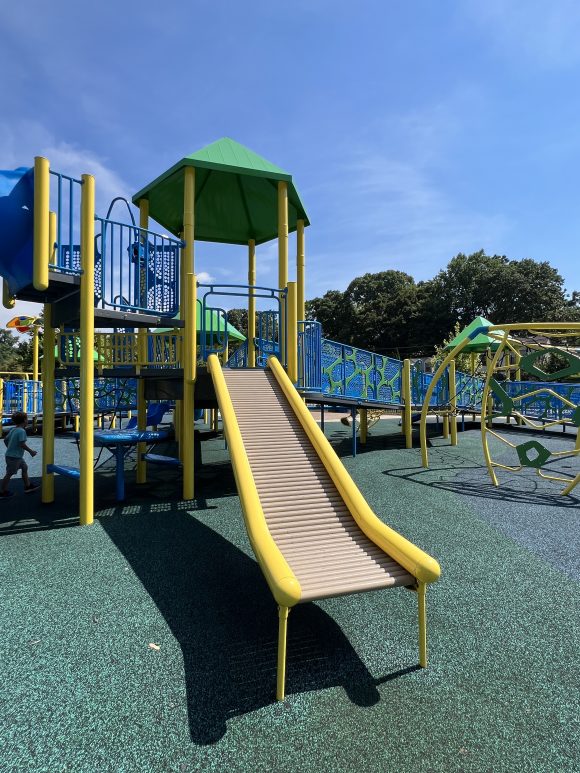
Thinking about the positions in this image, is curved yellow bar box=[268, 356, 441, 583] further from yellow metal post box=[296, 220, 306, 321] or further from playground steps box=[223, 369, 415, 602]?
yellow metal post box=[296, 220, 306, 321]

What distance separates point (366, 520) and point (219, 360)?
4.16 meters

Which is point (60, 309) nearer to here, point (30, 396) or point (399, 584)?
point (399, 584)

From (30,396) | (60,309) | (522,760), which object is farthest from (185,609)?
(30,396)

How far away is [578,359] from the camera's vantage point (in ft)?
25.4

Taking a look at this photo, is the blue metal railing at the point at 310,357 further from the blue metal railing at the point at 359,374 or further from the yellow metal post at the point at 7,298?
the yellow metal post at the point at 7,298

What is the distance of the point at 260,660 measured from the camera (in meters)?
3.06

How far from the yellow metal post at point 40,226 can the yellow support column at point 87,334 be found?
54 centimetres

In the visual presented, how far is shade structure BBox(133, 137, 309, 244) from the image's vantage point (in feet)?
24.3

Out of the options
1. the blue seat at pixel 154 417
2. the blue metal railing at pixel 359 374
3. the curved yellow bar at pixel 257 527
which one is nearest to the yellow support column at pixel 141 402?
the curved yellow bar at pixel 257 527

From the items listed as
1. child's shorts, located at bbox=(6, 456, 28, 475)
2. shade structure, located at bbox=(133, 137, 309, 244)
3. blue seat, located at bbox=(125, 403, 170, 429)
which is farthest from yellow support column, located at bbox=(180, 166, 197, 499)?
blue seat, located at bbox=(125, 403, 170, 429)

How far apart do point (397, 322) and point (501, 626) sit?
5181 centimetres

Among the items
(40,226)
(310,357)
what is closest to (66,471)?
(40,226)

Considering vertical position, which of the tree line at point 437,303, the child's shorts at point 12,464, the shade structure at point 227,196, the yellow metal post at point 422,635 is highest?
the tree line at point 437,303

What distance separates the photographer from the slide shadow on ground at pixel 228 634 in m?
2.69
